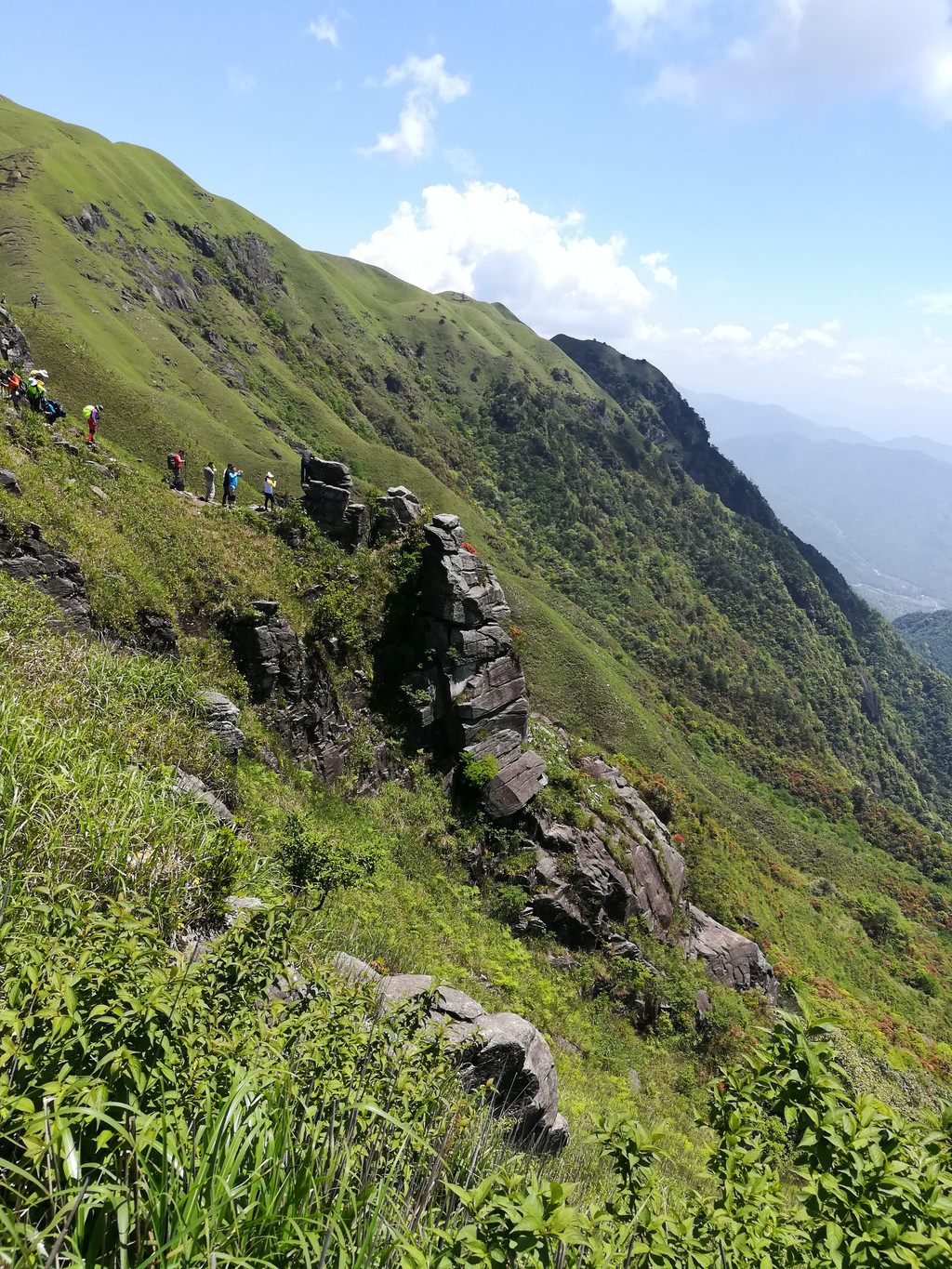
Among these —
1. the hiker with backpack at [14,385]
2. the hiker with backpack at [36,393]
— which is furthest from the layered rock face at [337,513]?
the hiker with backpack at [14,385]

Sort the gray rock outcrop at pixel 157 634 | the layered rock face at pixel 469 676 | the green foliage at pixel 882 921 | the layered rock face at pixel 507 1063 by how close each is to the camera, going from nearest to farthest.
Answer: the layered rock face at pixel 507 1063 → the gray rock outcrop at pixel 157 634 → the layered rock face at pixel 469 676 → the green foliage at pixel 882 921

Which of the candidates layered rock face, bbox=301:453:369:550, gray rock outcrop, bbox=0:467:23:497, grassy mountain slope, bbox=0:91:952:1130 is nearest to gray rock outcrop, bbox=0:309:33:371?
grassy mountain slope, bbox=0:91:952:1130

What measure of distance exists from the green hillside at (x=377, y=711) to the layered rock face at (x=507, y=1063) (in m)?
0.48

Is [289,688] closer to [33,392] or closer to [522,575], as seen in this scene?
[33,392]

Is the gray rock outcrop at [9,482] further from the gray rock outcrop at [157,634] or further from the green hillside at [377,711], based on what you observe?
the gray rock outcrop at [157,634]

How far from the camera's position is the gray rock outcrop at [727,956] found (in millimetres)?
23916

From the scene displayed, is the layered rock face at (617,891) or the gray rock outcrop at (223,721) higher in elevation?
the gray rock outcrop at (223,721)

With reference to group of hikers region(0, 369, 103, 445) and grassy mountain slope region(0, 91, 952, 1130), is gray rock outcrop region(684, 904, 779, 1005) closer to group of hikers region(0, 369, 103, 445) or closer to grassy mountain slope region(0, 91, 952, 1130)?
grassy mountain slope region(0, 91, 952, 1130)

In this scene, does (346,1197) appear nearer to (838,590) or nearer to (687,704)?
(687,704)

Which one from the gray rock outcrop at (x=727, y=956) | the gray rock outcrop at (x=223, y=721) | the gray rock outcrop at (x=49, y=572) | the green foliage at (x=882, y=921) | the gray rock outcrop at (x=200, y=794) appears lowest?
the green foliage at (x=882, y=921)

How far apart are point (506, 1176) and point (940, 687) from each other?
204926mm

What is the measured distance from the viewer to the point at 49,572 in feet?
39.4

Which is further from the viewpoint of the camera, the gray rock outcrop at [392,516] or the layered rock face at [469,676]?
the gray rock outcrop at [392,516]

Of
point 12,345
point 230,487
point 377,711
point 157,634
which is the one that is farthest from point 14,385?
point 377,711
